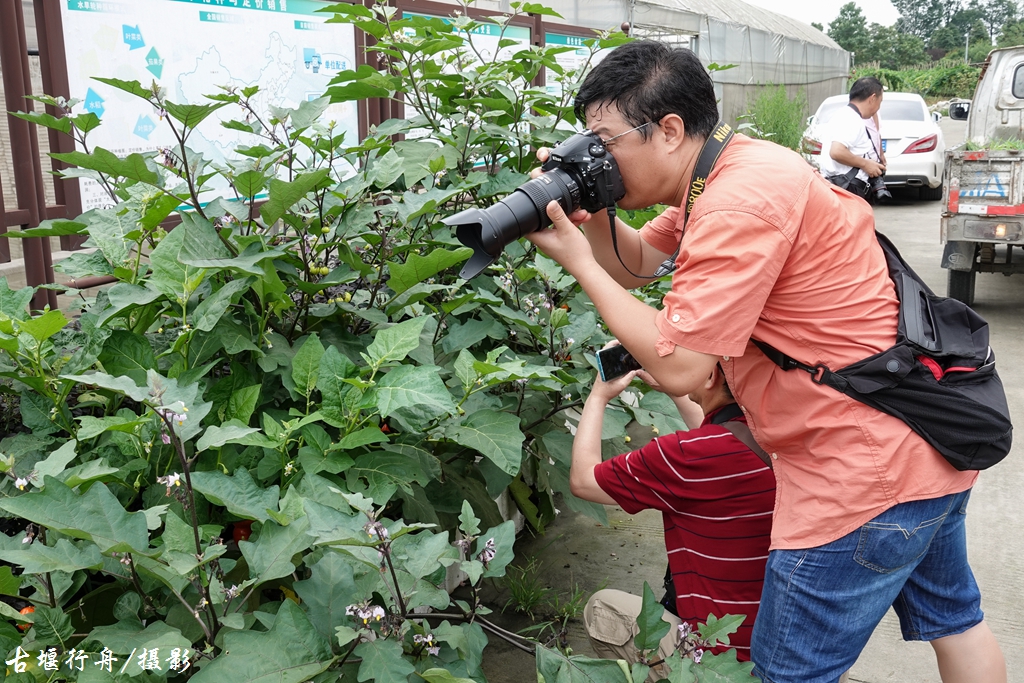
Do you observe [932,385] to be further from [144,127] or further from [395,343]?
[144,127]

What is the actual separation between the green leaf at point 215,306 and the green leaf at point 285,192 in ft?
0.53

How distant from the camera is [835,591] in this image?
1807 mm

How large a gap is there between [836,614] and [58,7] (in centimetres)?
289

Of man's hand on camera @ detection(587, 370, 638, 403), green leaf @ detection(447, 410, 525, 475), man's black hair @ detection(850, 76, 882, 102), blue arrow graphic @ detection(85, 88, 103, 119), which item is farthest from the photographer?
man's black hair @ detection(850, 76, 882, 102)

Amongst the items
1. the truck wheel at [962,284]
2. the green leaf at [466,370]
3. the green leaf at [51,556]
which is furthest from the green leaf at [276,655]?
the truck wheel at [962,284]

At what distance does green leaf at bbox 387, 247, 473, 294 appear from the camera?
193 cm

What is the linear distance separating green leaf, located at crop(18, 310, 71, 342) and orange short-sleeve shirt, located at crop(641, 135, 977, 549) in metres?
1.08

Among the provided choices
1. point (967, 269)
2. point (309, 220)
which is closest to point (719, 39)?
point (967, 269)

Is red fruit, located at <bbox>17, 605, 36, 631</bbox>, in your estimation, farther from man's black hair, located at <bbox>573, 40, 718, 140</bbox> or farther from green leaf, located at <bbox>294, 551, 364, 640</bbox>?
man's black hair, located at <bbox>573, 40, 718, 140</bbox>

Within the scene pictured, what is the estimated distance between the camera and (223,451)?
1747 millimetres

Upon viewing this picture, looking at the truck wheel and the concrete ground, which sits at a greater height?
the truck wheel

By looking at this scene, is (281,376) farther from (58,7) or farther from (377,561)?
(58,7)

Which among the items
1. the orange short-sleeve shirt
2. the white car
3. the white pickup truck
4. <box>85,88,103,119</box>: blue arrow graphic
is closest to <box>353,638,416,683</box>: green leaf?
the orange short-sleeve shirt

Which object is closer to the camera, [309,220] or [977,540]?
[309,220]
